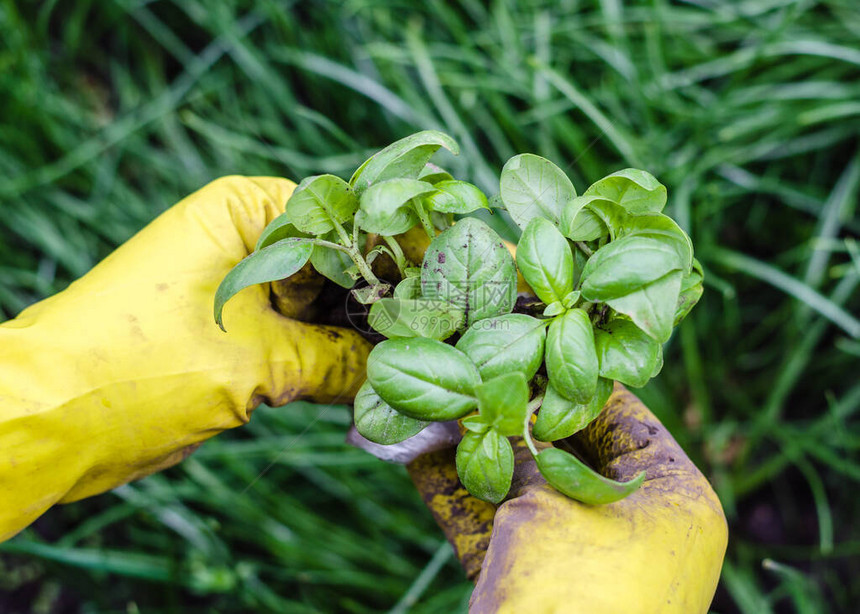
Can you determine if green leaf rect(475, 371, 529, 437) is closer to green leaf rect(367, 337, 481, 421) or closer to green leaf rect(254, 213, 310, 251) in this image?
green leaf rect(367, 337, 481, 421)

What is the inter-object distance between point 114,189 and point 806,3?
1.24 m

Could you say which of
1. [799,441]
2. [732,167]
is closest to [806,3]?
[732,167]

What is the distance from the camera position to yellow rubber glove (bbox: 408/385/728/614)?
0.40 m

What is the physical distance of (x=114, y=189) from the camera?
1.12 m

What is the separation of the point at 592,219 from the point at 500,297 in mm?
92

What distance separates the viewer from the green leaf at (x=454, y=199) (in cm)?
42

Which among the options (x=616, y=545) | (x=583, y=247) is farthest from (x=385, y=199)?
(x=616, y=545)

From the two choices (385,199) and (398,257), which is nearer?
(385,199)

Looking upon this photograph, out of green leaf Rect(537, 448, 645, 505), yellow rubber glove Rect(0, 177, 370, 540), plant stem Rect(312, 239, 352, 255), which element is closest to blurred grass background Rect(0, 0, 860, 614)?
yellow rubber glove Rect(0, 177, 370, 540)

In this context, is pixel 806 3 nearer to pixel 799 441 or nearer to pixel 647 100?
pixel 647 100

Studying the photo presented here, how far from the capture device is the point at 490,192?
2.92ft

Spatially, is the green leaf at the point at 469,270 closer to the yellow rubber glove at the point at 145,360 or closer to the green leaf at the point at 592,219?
the green leaf at the point at 592,219

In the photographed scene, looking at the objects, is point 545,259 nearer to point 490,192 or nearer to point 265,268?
point 265,268

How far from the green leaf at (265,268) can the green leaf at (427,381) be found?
0.09 m
